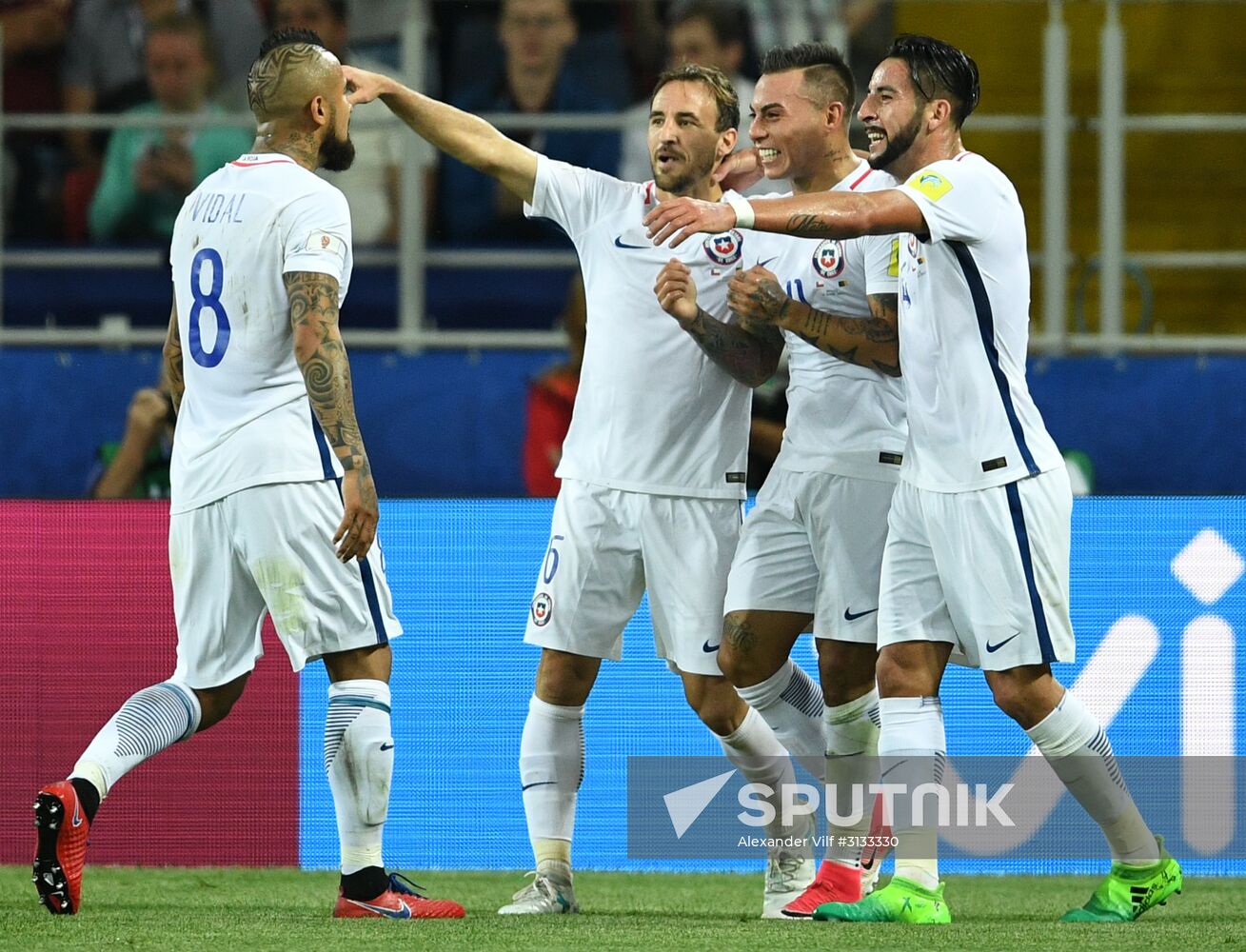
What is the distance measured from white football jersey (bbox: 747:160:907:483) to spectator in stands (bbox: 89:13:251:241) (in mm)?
4243

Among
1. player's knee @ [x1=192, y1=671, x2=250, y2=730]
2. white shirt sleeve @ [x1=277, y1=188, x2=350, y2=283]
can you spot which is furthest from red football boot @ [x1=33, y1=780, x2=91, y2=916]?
white shirt sleeve @ [x1=277, y1=188, x2=350, y2=283]

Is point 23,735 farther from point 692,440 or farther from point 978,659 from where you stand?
point 978,659

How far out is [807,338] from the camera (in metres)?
5.37

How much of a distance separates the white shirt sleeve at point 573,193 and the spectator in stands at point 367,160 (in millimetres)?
3450

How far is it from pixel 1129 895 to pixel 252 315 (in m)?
2.58

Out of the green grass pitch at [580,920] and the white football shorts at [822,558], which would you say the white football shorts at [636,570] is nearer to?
the white football shorts at [822,558]

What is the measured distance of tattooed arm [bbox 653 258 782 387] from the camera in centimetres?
530

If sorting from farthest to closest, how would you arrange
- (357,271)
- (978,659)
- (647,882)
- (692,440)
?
(357,271) < (647,882) < (692,440) < (978,659)

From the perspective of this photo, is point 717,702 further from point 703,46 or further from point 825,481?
point 703,46

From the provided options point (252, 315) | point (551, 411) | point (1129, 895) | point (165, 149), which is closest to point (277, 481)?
point (252, 315)

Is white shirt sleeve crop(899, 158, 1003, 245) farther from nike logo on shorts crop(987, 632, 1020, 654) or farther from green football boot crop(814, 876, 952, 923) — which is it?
green football boot crop(814, 876, 952, 923)

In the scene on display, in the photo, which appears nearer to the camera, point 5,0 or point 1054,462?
point 1054,462

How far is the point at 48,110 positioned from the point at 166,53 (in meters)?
0.69

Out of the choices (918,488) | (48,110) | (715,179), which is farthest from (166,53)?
(918,488)
